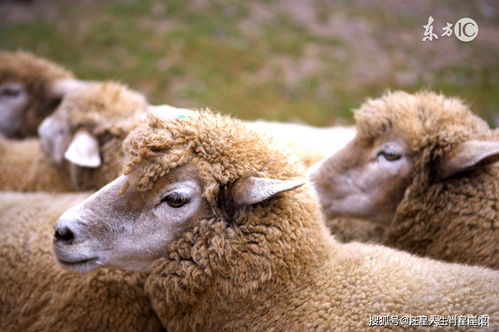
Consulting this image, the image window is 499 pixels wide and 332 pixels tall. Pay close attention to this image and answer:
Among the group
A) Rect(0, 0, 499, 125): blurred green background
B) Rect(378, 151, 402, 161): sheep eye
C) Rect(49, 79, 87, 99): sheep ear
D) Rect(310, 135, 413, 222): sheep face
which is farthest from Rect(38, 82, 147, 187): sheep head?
Rect(0, 0, 499, 125): blurred green background

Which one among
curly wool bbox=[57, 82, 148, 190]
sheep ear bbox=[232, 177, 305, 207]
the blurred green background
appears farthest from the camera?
the blurred green background

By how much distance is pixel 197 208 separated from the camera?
3107 mm

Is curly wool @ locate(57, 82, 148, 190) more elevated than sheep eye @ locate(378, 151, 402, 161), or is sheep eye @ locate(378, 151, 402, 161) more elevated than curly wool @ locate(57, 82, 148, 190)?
sheep eye @ locate(378, 151, 402, 161)

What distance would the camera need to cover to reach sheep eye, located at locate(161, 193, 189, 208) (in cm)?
307

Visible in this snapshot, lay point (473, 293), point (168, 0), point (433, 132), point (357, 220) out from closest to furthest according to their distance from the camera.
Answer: point (473, 293), point (433, 132), point (357, 220), point (168, 0)

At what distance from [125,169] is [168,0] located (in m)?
13.9

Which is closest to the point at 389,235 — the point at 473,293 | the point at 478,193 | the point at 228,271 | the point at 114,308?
the point at 478,193

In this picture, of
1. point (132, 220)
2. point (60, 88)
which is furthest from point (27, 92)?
point (132, 220)

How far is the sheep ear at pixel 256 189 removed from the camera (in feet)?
9.44

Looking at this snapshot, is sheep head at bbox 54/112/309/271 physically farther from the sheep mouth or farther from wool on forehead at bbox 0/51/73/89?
wool on forehead at bbox 0/51/73/89

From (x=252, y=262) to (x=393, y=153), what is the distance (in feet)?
6.25

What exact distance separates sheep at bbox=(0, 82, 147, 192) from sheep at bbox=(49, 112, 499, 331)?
1509 mm

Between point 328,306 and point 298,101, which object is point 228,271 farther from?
point 298,101

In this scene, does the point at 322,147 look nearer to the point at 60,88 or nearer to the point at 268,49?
the point at 60,88
